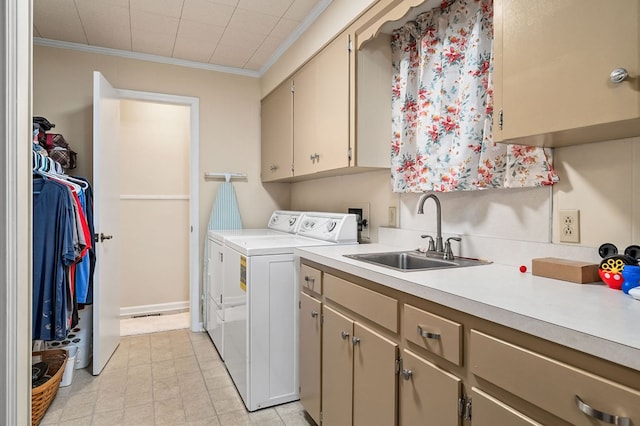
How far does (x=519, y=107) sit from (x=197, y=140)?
2913 mm

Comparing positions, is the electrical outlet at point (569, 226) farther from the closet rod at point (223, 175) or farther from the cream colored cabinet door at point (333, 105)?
the closet rod at point (223, 175)

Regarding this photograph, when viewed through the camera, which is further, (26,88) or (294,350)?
(294,350)

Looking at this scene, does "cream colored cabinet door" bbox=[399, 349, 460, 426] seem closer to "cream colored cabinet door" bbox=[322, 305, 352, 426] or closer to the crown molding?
"cream colored cabinet door" bbox=[322, 305, 352, 426]

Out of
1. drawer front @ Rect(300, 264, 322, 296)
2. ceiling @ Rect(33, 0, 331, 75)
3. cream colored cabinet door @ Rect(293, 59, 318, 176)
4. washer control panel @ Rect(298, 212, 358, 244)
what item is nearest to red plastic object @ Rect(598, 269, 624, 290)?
drawer front @ Rect(300, 264, 322, 296)

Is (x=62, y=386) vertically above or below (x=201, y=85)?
below

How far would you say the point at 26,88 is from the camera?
1.15 m

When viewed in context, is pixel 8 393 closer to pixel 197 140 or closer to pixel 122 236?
pixel 197 140

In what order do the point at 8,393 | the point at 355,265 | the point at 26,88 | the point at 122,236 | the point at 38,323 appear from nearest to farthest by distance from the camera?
the point at 8,393, the point at 26,88, the point at 355,265, the point at 38,323, the point at 122,236

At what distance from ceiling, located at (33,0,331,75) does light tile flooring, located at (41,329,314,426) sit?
96.3 inches

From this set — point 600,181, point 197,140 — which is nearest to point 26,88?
point 600,181

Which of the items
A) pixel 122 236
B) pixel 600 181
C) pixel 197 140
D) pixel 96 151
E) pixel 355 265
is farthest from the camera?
pixel 122 236

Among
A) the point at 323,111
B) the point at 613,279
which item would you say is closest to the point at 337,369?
the point at 613,279

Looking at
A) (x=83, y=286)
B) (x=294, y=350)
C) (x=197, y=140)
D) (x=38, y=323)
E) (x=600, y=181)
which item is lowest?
(x=294, y=350)

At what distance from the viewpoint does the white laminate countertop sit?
74 cm
